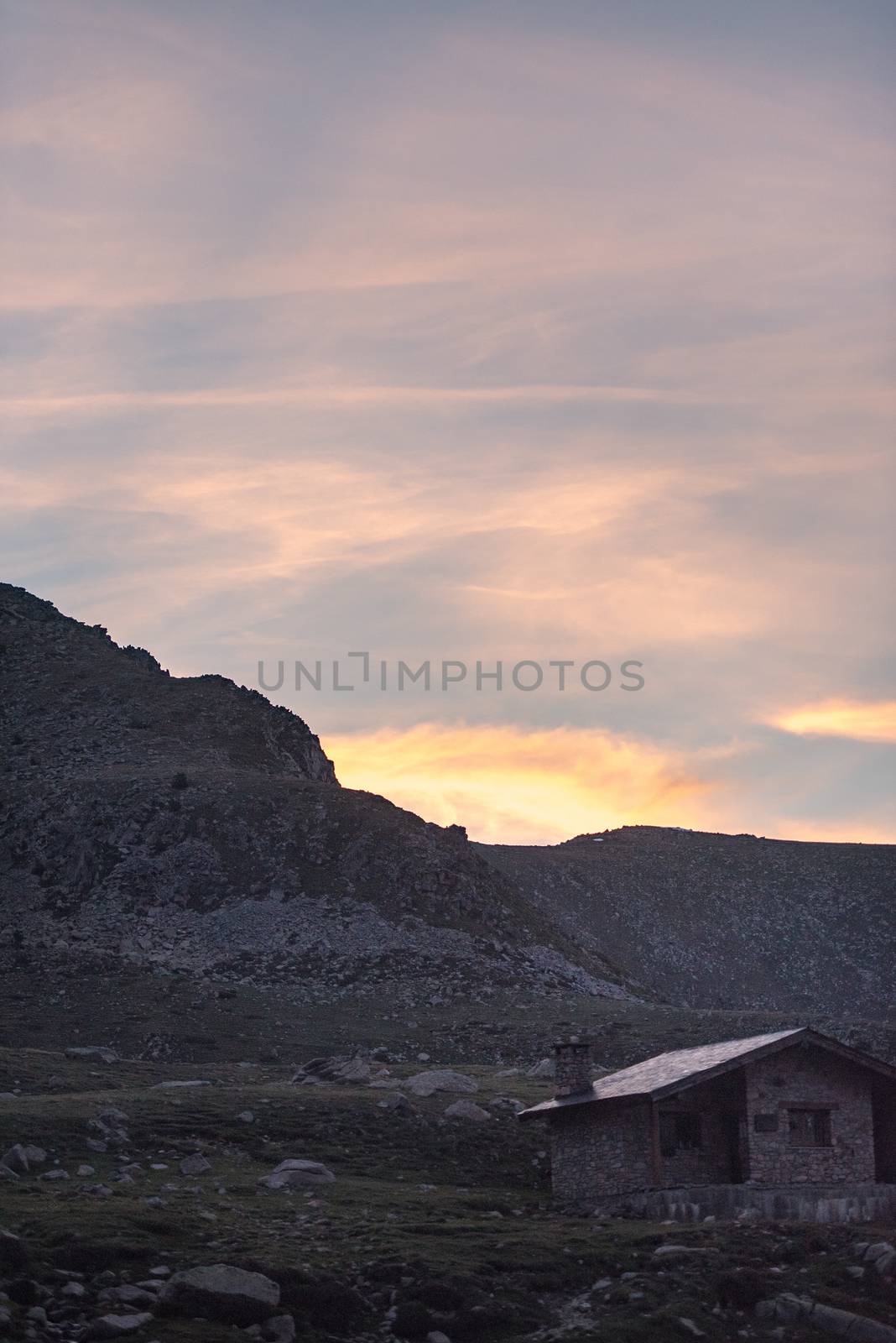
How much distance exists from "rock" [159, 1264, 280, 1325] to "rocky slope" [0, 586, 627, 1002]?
64.5 metres

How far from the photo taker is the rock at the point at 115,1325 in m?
27.4

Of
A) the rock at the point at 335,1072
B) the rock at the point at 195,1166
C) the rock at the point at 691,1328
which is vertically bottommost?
the rock at the point at 691,1328

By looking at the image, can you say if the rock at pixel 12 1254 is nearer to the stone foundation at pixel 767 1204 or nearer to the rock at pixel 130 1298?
the rock at pixel 130 1298

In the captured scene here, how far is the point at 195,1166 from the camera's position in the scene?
4312 cm

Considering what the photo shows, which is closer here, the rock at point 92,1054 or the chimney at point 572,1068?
the chimney at point 572,1068

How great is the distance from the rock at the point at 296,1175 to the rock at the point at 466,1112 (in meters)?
8.92

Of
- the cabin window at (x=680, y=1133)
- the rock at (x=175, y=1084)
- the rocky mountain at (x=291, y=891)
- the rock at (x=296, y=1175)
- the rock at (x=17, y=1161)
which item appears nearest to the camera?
the rock at (x=17, y=1161)

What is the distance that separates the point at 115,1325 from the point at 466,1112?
88.3ft

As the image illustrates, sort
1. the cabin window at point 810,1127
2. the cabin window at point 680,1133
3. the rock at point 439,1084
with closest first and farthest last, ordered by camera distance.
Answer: the cabin window at point 680,1133, the cabin window at point 810,1127, the rock at point 439,1084

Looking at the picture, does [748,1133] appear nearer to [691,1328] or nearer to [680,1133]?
[680,1133]

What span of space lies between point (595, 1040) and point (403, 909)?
3383 centimetres

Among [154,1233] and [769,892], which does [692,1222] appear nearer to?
[154,1233]

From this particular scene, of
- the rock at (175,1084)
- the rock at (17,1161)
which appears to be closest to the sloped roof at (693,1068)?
the rock at (17,1161)

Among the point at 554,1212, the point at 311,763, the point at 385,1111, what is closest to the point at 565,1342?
the point at 554,1212
